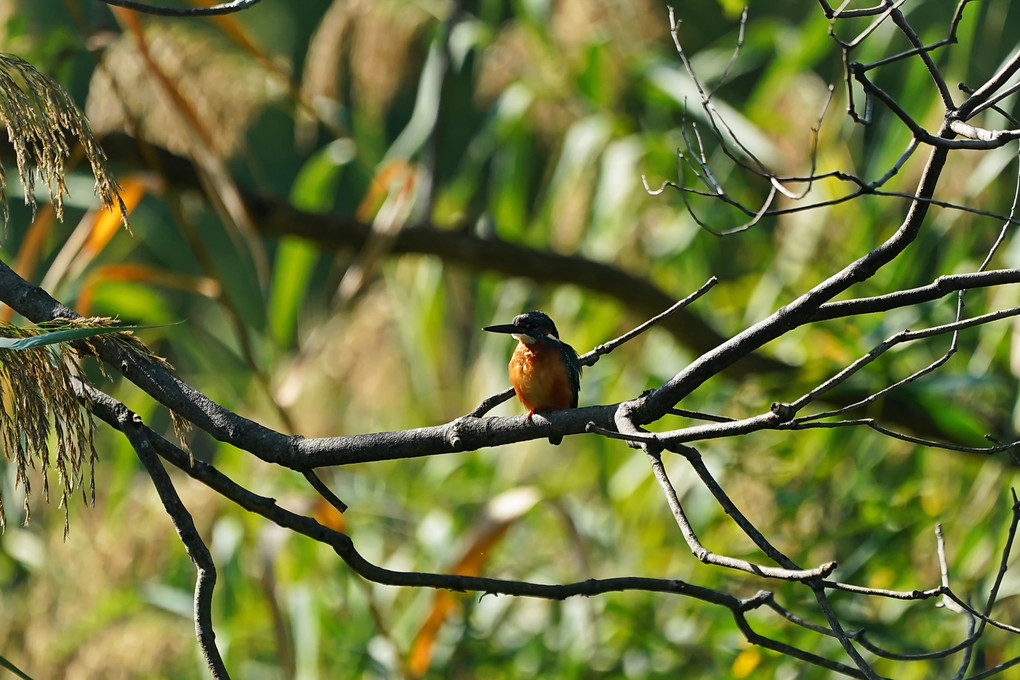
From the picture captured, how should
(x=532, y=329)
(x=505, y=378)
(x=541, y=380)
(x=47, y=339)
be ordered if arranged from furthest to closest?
(x=505, y=378)
(x=532, y=329)
(x=541, y=380)
(x=47, y=339)

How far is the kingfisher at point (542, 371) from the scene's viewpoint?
2.10 metres

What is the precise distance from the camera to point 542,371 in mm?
2121

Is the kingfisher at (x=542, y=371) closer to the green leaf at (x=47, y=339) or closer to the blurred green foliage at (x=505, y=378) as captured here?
the blurred green foliage at (x=505, y=378)

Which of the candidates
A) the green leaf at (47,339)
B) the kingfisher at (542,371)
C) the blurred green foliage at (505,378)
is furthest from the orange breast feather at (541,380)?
the green leaf at (47,339)

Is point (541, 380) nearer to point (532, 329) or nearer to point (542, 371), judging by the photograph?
point (542, 371)

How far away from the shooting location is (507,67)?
379 centimetres

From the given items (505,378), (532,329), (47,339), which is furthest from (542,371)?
(505,378)

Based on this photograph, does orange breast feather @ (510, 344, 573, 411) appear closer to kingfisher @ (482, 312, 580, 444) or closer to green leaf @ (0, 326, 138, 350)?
kingfisher @ (482, 312, 580, 444)

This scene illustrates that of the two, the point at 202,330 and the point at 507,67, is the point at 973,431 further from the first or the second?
the point at 202,330

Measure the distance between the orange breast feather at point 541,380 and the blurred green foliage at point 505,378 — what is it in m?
0.70

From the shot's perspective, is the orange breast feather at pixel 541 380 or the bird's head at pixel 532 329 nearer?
the orange breast feather at pixel 541 380

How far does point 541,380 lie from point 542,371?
2 cm

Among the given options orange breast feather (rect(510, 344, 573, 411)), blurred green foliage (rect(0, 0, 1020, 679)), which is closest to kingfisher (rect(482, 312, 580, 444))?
orange breast feather (rect(510, 344, 573, 411))

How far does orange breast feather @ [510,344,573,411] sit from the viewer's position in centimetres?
210
